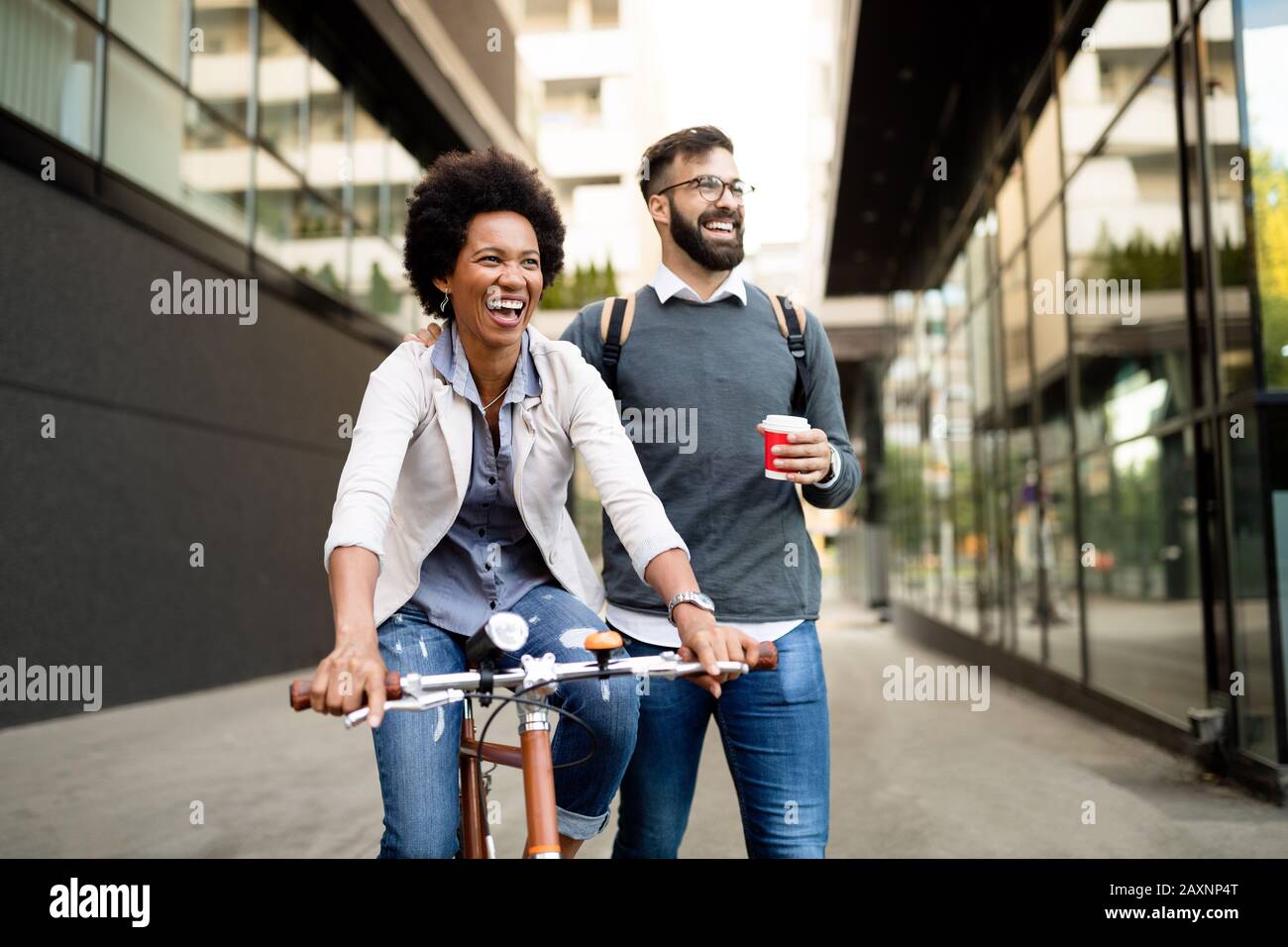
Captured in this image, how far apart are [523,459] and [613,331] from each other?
0.68 meters

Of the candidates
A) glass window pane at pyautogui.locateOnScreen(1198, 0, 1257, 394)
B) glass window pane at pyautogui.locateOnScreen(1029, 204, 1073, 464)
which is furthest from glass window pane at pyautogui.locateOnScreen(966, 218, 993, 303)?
glass window pane at pyautogui.locateOnScreen(1198, 0, 1257, 394)

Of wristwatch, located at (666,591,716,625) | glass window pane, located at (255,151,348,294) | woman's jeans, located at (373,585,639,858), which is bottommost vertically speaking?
woman's jeans, located at (373,585,639,858)

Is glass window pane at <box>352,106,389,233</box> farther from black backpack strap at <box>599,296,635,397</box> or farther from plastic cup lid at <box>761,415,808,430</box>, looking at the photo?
plastic cup lid at <box>761,415,808,430</box>

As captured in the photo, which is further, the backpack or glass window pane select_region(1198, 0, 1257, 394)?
glass window pane select_region(1198, 0, 1257, 394)

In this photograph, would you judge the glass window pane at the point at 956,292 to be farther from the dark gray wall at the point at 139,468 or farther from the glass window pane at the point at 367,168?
the dark gray wall at the point at 139,468

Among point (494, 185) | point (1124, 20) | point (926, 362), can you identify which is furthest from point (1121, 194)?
point (926, 362)

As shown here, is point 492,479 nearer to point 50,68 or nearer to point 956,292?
point 50,68

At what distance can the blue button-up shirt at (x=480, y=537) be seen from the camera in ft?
8.00

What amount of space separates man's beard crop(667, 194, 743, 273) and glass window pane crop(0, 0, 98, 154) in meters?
7.39

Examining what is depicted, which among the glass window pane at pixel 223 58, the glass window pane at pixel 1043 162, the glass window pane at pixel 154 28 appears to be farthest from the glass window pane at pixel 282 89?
the glass window pane at pixel 1043 162

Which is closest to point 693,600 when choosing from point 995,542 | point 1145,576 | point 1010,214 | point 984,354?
point 1145,576

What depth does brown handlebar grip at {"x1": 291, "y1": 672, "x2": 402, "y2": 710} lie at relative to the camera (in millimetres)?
1714

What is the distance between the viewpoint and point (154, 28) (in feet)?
34.8
